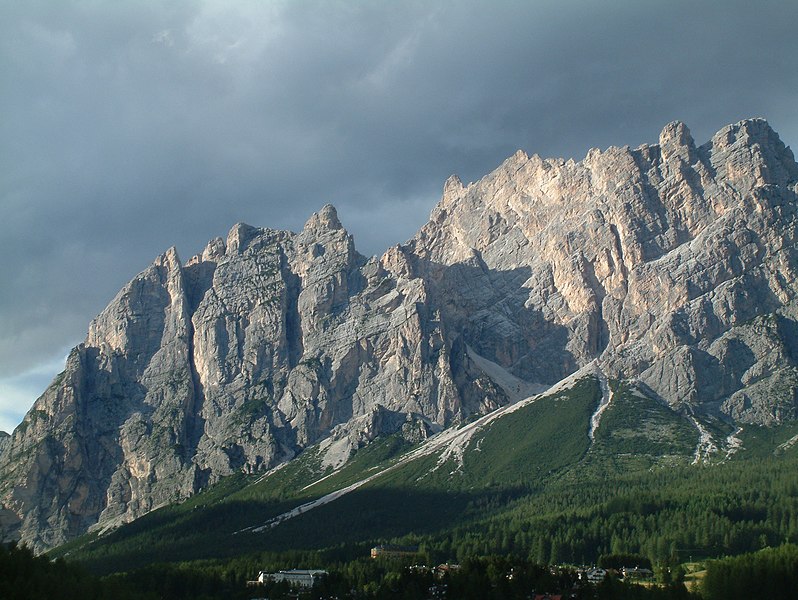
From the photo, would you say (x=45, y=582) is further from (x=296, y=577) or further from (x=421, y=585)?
(x=296, y=577)

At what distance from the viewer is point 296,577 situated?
183375mm

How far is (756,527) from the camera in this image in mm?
197875

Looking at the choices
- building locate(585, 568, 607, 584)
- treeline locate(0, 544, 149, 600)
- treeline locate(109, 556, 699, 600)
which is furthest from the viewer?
building locate(585, 568, 607, 584)

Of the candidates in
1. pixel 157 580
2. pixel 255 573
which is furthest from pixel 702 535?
pixel 157 580

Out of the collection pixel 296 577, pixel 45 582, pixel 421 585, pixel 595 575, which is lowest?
pixel 595 575

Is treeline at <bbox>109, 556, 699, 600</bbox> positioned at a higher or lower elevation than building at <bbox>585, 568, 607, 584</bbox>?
higher

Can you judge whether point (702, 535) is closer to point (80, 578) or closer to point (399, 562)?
point (399, 562)

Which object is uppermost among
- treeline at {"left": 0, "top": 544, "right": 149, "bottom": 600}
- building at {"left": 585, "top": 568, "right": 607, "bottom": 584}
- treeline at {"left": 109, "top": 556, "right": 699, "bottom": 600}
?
treeline at {"left": 0, "top": 544, "right": 149, "bottom": 600}

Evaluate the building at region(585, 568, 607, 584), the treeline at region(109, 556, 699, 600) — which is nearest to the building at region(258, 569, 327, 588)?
the treeline at region(109, 556, 699, 600)

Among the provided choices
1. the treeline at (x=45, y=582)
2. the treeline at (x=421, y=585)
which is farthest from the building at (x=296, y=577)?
the treeline at (x=45, y=582)

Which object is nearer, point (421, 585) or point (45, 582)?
point (45, 582)

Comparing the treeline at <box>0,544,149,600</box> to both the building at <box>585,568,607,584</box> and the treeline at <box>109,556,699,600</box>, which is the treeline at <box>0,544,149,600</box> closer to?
the treeline at <box>109,556,699,600</box>

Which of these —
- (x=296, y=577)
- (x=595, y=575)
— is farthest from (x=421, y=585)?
(x=296, y=577)

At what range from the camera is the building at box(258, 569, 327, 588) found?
17474cm
